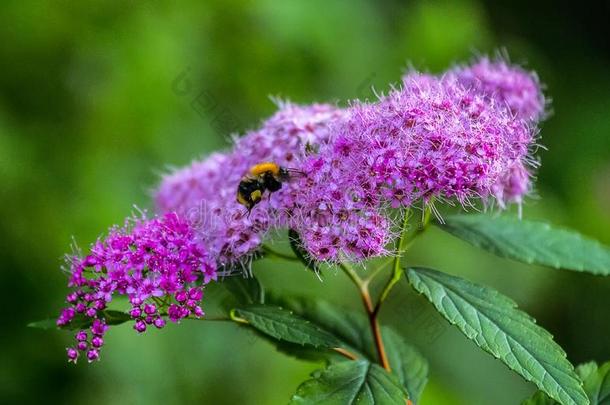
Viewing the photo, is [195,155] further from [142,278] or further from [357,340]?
[142,278]

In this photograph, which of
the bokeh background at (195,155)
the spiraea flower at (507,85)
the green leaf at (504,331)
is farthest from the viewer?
the bokeh background at (195,155)

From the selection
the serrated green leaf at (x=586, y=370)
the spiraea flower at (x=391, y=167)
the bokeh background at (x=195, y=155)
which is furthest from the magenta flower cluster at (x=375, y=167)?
the bokeh background at (x=195, y=155)

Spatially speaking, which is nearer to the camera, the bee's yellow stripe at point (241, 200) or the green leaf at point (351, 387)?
the green leaf at point (351, 387)

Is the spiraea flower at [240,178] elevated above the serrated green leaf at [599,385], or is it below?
above

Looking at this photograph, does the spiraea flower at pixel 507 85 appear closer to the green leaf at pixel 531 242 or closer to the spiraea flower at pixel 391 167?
the green leaf at pixel 531 242

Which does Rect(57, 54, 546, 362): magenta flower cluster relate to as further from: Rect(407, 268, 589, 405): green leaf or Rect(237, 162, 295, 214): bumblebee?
Rect(407, 268, 589, 405): green leaf

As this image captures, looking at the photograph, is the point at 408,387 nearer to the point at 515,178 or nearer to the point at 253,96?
the point at 515,178
